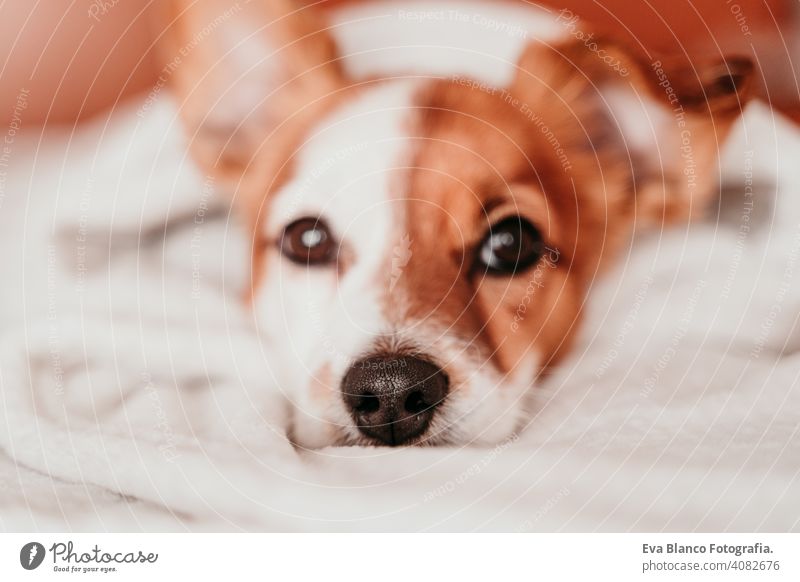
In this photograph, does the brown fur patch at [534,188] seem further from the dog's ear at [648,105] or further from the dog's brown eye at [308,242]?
the dog's brown eye at [308,242]

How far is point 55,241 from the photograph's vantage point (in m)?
1.13

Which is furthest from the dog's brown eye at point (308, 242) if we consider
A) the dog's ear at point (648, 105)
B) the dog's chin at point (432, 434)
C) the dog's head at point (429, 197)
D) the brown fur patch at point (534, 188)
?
the dog's ear at point (648, 105)

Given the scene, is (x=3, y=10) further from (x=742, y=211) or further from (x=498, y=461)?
(x=742, y=211)

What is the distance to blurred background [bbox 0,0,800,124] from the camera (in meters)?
1.09

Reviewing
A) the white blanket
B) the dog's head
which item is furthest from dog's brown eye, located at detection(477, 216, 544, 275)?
the white blanket

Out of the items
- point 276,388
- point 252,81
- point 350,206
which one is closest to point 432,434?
point 276,388

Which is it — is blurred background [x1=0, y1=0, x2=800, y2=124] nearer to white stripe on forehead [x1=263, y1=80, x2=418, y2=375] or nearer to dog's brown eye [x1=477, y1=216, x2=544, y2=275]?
white stripe on forehead [x1=263, y1=80, x2=418, y2=375]

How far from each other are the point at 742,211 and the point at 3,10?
3.56ft

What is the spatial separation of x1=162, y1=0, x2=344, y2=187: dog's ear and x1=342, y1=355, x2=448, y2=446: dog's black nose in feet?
1.16

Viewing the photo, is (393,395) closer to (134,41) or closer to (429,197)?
(429,197)

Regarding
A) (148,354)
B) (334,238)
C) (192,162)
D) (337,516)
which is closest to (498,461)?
(337,516)

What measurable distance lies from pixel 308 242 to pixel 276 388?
21 centimetres

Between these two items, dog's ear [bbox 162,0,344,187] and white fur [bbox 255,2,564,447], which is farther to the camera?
dog's ear [bbox 162,0,344,187]

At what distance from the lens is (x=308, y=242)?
1.12 m
